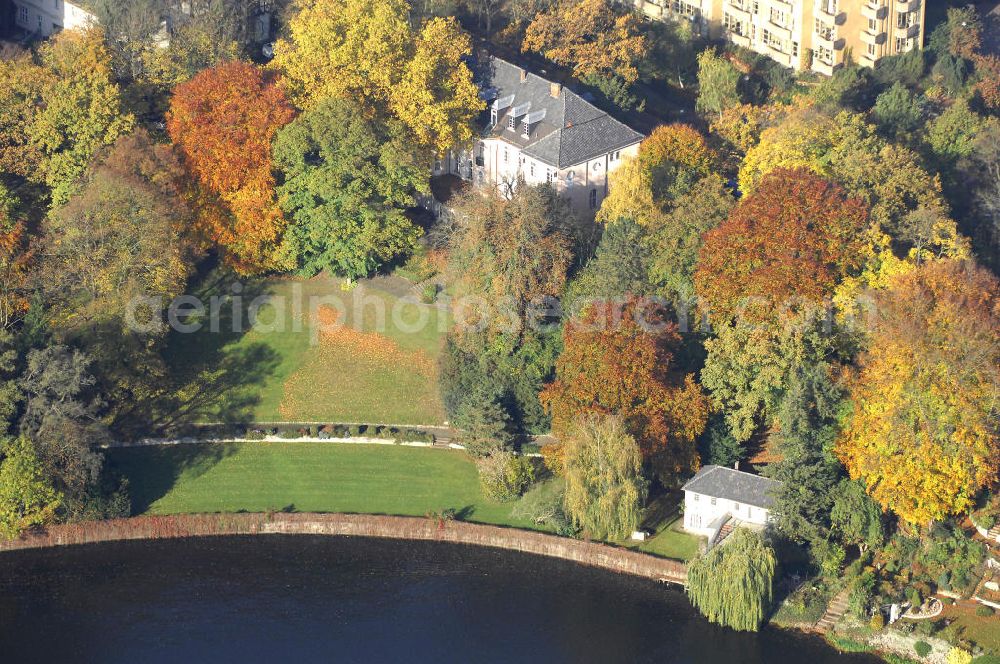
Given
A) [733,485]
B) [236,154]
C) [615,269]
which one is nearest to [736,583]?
[733,485]

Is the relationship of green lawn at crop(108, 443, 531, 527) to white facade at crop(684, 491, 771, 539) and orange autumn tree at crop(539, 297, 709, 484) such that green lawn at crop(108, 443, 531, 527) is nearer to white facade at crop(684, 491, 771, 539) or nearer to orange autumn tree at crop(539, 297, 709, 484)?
orange autumn tree at crop(539, 297, 709, 484)

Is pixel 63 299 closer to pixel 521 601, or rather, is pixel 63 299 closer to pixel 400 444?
pixel 400 444

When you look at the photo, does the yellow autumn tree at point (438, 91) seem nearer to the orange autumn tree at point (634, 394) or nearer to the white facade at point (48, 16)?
the orange autumn tree at point (634, 394)

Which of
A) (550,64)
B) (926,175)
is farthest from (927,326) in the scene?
(550,64)

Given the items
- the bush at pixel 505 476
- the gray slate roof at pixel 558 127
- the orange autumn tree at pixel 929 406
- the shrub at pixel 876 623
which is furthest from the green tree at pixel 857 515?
the gray slate roof at pixel 558 127

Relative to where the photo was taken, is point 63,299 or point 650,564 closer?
point 650,564

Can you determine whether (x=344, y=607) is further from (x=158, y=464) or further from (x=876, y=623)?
(x=876, y=623)
